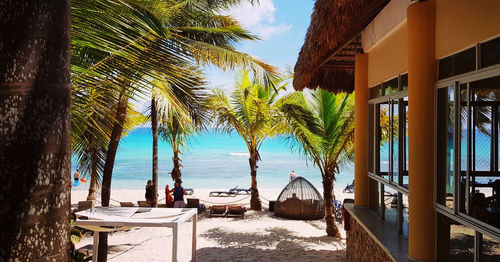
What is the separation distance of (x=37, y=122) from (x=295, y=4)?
363 ft

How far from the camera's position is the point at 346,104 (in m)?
9.45

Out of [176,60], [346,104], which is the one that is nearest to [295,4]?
[346,104]

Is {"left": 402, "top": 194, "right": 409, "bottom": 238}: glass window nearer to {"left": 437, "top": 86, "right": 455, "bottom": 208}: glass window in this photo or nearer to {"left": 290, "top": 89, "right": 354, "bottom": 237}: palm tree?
{"left": 437, "top": 86, "right": 455, "bottom": 208}: glass window

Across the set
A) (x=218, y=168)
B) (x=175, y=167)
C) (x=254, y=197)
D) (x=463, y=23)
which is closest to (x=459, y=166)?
(x=463, y=23)

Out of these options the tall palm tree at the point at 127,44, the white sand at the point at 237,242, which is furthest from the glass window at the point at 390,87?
the white sand at the point at 237,242

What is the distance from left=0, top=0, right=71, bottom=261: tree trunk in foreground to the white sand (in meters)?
7.50

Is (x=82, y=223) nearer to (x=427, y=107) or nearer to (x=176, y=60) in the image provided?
(x=176, y=60)

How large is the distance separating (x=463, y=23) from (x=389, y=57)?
→ 85.2 inches

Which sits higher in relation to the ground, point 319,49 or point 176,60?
point 319,49

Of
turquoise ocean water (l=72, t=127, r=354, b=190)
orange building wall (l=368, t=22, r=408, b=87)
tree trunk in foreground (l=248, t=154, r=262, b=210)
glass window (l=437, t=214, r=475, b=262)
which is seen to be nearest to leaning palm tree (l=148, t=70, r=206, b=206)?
orange building wall (l=368, t=22, r=408, b=87)

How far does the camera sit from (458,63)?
121 inches

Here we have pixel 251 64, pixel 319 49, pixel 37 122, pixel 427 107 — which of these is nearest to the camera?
pixel 37 122

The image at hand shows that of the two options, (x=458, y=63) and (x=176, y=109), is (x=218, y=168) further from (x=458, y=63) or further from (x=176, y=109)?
(x=458, y=63)

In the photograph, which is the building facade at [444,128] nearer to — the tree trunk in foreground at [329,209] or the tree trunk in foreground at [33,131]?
the tree trunk in foreground at [33,131]
